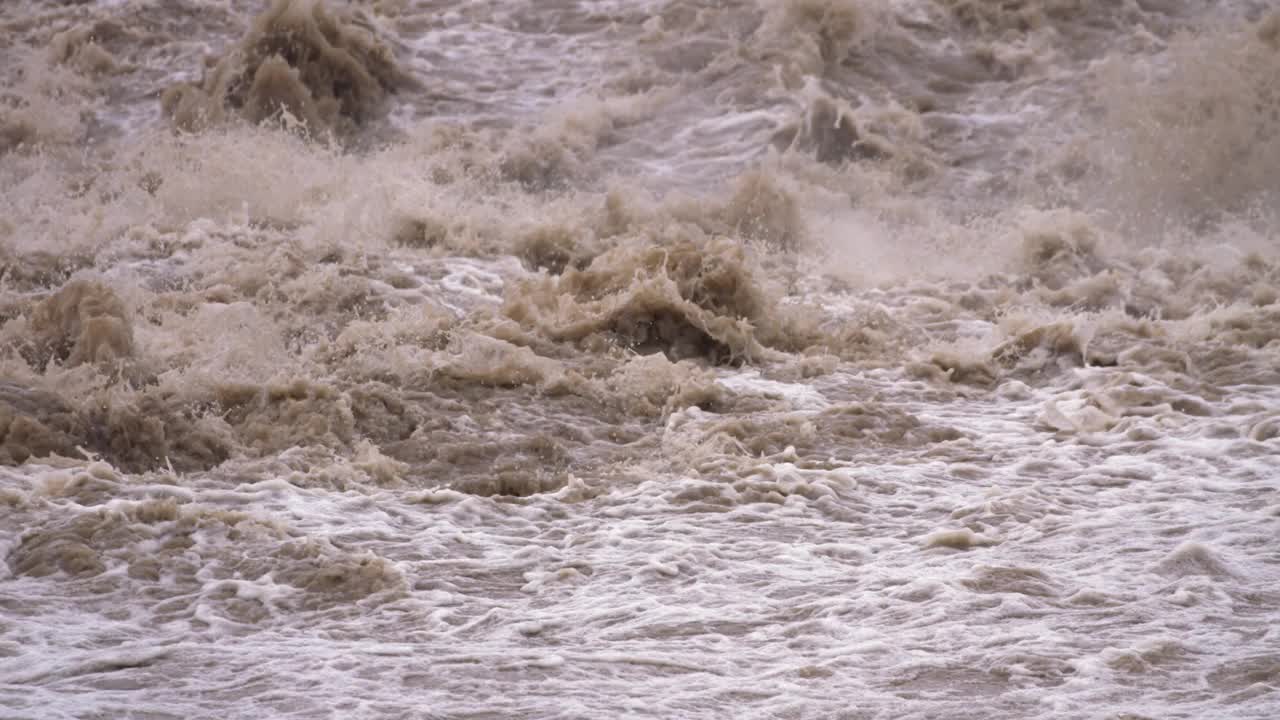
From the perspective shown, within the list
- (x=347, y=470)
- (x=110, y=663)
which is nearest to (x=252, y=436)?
(x=347, y=470)

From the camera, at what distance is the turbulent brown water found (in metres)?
4.76

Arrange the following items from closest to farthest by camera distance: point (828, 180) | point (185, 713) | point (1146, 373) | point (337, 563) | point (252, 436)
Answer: point (185, 713) < point (337, 563) < point (252, 436) < point (1146, 373) < point (828, 180)

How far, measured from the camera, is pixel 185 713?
4.16m

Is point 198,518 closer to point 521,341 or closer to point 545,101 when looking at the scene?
point 521,341

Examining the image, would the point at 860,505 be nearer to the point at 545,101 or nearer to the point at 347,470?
the point at 347,470

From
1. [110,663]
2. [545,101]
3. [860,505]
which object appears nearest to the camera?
[110,663]

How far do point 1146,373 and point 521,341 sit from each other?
348cm

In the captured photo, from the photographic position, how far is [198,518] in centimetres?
578

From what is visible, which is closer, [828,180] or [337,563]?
[337,563]

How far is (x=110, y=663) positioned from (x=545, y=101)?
10.8 m

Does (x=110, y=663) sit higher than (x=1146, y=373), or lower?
higher

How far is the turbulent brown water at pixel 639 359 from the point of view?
4.76 meters

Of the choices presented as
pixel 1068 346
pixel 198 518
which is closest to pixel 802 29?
pixel 1068 346

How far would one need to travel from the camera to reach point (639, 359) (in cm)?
817
